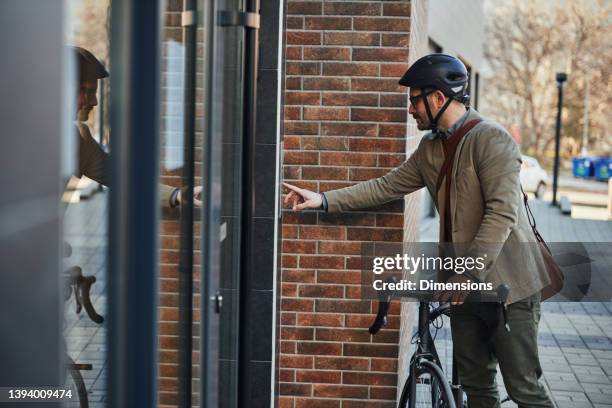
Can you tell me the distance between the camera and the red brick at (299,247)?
5129 mm

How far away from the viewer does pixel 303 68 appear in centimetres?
504

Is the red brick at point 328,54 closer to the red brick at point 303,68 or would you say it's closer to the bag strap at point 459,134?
the red brick at point 303,68

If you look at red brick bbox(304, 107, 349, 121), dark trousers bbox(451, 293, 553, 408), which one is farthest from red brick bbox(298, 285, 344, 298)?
dark trousers bbox(451, 293, 553, 408)

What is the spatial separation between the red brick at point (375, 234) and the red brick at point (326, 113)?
1.93 feet

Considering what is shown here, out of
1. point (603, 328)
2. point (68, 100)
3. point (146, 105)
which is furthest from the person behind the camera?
point (603, 328)

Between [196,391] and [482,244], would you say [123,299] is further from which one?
[482,244]

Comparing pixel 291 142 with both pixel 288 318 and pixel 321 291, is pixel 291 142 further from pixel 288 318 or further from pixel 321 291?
pixel 288 318

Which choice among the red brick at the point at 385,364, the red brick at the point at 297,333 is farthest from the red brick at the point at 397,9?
the red brick at the point at 385,364

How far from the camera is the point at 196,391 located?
3117 mm

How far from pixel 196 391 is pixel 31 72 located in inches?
69.7

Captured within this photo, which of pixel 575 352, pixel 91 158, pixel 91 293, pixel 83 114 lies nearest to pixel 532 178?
pixel 575 352

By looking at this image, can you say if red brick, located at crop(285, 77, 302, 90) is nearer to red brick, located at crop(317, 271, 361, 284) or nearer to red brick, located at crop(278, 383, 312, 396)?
red brick, located at crop(317, 271, 361, 284)

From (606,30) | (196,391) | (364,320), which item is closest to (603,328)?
(364,320)

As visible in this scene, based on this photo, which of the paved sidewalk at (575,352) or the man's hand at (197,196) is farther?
the paved sidewalk at (575,352)
